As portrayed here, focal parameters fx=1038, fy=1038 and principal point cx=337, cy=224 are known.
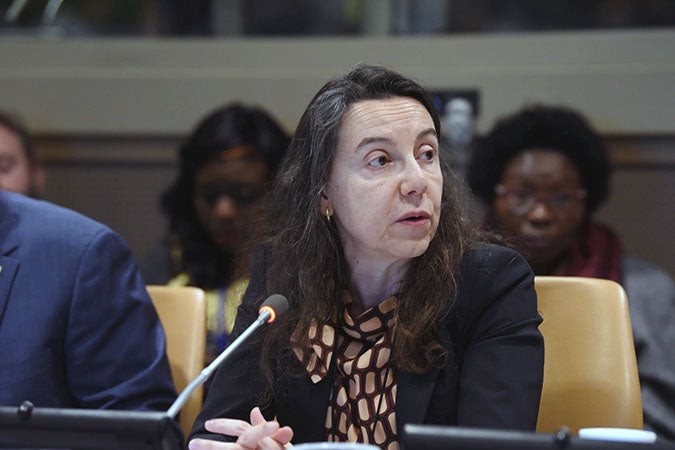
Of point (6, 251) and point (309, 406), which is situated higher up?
point (6, 251)

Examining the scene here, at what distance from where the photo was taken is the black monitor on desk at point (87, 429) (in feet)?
4.58

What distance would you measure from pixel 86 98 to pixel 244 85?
649mm

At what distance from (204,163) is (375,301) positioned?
5.45 feet

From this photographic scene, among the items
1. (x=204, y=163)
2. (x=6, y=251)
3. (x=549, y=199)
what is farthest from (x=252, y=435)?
(x=204, y=163)

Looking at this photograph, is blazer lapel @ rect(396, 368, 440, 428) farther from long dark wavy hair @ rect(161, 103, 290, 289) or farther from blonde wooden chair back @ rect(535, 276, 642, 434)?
long dark wavy hair @ rect(161, 103, 290, 289)

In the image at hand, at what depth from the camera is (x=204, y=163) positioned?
360cm

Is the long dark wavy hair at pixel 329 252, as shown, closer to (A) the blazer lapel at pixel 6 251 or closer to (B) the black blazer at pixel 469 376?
(B) the black blazer at pixel 469 376

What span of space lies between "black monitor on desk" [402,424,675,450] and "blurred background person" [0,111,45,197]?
8.38ft

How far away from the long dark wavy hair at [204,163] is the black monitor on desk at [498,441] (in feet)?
7.33

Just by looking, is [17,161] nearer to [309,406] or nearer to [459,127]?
[459,127]

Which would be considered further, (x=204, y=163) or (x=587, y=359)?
(x=204, y=163)

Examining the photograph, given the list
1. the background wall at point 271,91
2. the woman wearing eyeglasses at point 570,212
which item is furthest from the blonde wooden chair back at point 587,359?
the background wall at point 271,91

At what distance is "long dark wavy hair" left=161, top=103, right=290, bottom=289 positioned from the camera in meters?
3.54

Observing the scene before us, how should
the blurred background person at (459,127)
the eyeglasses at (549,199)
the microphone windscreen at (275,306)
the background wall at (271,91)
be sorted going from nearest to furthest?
the microphone windscreen at (275,306), the eyeglasses at (549,199), the blurred background person at (459,127), the background wall at (271,91)
